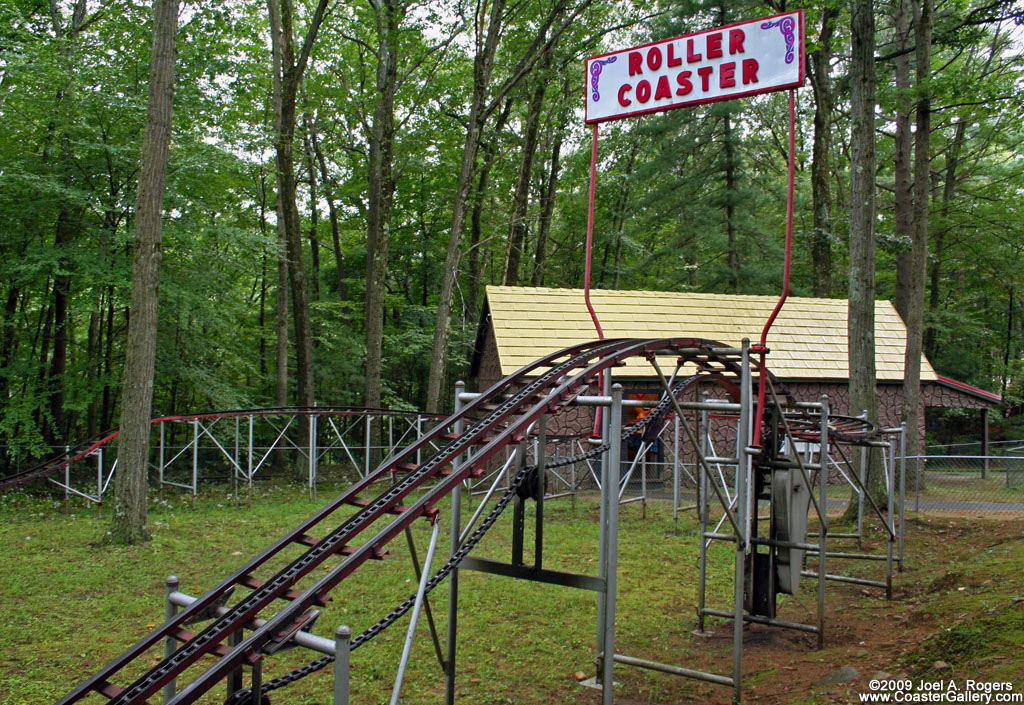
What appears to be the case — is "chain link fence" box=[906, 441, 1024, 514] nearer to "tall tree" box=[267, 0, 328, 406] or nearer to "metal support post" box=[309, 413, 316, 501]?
"metal support post" box=[309, 413, 316, 501]

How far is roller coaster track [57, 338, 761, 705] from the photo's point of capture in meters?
3.52

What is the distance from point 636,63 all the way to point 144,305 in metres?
7.46

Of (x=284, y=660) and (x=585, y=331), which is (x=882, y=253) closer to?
(x=585, y=331)

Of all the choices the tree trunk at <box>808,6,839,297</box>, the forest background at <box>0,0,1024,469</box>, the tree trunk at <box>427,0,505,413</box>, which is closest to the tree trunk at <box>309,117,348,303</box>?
the forest background at <box>0,0,1024,469</box>

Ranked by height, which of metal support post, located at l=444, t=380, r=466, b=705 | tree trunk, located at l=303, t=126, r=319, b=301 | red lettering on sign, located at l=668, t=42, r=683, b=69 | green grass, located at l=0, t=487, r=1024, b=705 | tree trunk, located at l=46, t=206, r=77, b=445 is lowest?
green grass, located at l=0, t=487, r=1024, b=705

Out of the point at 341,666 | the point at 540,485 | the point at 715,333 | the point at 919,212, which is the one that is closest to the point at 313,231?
the point at 715,333

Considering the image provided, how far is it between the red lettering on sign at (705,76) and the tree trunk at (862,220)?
22.7ft

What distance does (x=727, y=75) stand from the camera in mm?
6465

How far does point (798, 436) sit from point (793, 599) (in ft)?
6.68

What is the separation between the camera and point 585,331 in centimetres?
1856

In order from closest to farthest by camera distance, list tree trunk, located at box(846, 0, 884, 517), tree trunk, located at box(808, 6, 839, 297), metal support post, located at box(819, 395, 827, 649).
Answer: metal support post, located at box(819, 395, 827, 649) < tree trunk, located at box(846, 0, 884, 517) < tree trunk, located at box(808, 6, 839, 297)

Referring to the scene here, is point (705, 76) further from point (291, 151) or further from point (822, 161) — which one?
point (822, 161)

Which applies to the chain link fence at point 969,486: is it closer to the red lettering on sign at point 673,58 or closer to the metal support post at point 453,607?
the red lettering on sign at point 673,58

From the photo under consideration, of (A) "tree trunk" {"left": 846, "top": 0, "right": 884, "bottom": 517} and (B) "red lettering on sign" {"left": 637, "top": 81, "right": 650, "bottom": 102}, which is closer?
(B) "red lettering on sign" {"left": 637, "top": 81, "right": 650, "bottom": 102}
